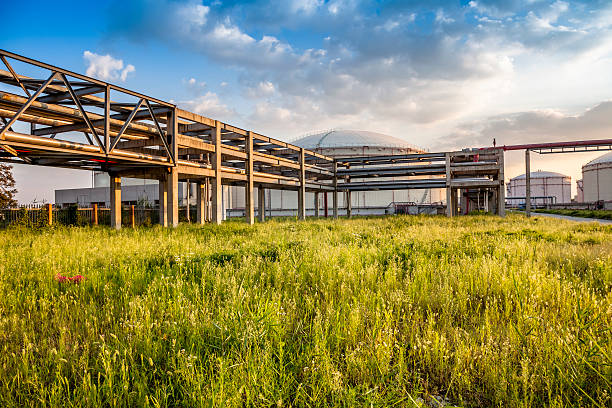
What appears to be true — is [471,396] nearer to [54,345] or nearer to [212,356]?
[212,356]

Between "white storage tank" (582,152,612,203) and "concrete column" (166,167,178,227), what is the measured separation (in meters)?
64.4

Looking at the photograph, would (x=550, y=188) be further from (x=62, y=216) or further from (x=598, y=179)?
(x=62, y=216)

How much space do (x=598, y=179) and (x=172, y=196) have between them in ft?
219

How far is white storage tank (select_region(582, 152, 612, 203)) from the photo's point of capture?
165 ft

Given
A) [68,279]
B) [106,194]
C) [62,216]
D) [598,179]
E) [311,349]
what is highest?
[598,179]

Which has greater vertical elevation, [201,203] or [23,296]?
[201,203]

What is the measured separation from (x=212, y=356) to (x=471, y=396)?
6.18 feet

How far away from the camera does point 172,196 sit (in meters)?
13.8

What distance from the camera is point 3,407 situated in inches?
80.7

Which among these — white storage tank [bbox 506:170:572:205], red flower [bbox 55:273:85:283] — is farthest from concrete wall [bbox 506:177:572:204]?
red flower [bbox 55:273:85:283]

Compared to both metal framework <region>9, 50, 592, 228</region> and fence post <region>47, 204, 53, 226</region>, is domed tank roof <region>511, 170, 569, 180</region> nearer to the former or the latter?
metal framework <region>9, 50, 592, 228</region>

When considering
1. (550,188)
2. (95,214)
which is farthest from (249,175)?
(550,188)

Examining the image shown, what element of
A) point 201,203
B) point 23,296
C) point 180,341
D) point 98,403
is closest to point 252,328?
point 180,341

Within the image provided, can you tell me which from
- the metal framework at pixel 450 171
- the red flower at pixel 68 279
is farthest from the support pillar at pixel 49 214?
the metal framework at pixel 450 171
